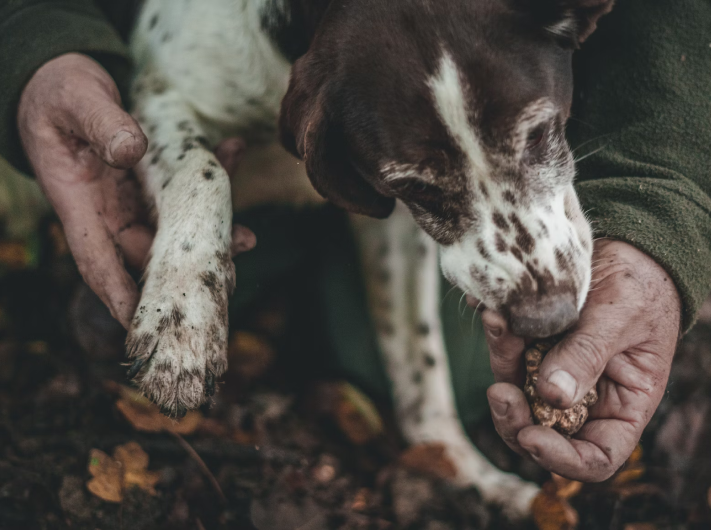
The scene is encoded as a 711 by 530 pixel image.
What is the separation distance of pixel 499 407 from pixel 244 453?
A: 1.09m

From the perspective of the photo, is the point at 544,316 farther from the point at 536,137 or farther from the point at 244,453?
the point at 244,453

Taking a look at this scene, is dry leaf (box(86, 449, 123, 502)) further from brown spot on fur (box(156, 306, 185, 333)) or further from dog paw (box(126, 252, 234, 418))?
brown spot on fur (box(156, 306, 185, 333))

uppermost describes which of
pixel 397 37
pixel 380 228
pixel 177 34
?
pixel 397 37

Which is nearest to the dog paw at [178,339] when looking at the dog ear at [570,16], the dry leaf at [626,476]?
the dog ear at [570,16]

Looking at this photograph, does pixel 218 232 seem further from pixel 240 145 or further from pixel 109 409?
pixel 109 409

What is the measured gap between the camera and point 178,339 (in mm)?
1658

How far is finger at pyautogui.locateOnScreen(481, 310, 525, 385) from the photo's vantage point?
1.55 meters

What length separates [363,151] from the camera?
1726 millimetres

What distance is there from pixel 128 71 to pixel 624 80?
1783mm

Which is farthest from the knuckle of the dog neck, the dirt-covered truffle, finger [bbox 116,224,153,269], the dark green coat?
finger [bbox 116,224,153,269]

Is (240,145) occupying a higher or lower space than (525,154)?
lower

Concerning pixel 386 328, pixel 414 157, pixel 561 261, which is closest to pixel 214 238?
pixel 414 157

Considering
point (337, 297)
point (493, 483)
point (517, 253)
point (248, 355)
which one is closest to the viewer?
point (517, 253)

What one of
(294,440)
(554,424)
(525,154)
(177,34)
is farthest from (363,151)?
(294,440)
